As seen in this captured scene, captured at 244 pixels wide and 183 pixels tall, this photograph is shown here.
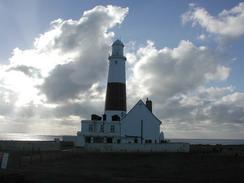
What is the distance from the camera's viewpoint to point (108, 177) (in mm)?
35812

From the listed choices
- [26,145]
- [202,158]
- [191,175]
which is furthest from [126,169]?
[26,145]

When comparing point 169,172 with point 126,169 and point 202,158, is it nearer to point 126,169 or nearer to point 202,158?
point 126,169

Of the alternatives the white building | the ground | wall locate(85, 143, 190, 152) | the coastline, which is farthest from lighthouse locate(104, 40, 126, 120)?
the ground

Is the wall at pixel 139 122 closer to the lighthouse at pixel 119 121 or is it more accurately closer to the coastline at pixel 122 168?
the lighthouse at pixel 119 121

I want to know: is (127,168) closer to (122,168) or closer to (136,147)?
(122,168)

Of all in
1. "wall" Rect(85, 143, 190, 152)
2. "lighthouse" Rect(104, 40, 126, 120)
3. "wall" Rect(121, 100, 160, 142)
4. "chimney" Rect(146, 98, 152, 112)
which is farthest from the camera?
"chimney" Rect(146, 98, 152, 112)

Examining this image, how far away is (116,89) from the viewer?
218 ft

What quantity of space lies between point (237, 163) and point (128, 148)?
52.2 ft

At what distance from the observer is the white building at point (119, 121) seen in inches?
2611

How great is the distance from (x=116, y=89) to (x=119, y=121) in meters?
4.72

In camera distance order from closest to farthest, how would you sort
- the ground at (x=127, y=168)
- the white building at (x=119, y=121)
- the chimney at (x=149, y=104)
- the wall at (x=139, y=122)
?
the ground at (x=127, y=168)
the wall at (x=139, y=122)
the white building at (x=119, y=121)
the chimney at (x=149, y=104)

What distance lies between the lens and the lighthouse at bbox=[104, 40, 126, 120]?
6656 centimetres

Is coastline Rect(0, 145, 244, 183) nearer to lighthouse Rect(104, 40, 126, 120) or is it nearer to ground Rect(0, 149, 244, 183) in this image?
ground Rect(0, 149, 244, 183)

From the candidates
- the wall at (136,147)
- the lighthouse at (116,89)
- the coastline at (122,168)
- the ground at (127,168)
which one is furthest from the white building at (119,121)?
the ground at (127,168)
